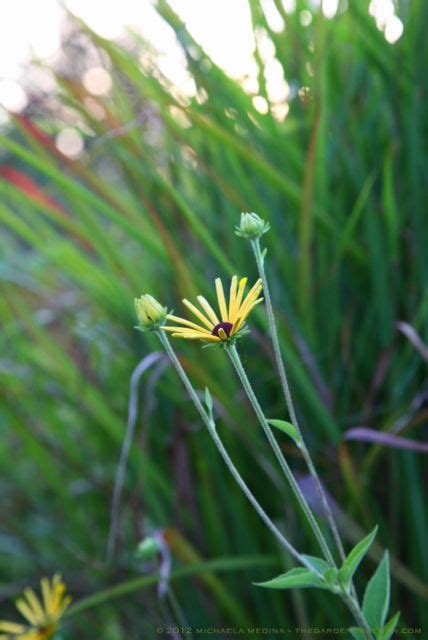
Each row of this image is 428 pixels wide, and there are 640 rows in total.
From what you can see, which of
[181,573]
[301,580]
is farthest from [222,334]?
[181,573]

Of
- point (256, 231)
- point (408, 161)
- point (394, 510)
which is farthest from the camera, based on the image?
point (408, 161)

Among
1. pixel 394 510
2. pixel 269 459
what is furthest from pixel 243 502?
pixel 394 510

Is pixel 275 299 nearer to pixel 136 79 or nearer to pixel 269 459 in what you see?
pixel 269 459

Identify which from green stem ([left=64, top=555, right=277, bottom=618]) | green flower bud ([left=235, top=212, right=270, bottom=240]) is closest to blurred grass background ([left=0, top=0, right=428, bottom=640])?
green stem ([left=64, top=555, right=277, bottom=618])

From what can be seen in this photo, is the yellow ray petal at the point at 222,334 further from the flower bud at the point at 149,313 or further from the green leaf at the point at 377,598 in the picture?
the green leaf at the point at 377,598

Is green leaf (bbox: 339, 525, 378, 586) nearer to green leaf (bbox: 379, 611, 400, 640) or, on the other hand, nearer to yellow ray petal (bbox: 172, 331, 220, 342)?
green leaf (bbox: 379, 611, 400, 640)

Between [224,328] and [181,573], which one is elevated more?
[224,328]

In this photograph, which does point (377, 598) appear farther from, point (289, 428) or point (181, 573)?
point (181, 573)
